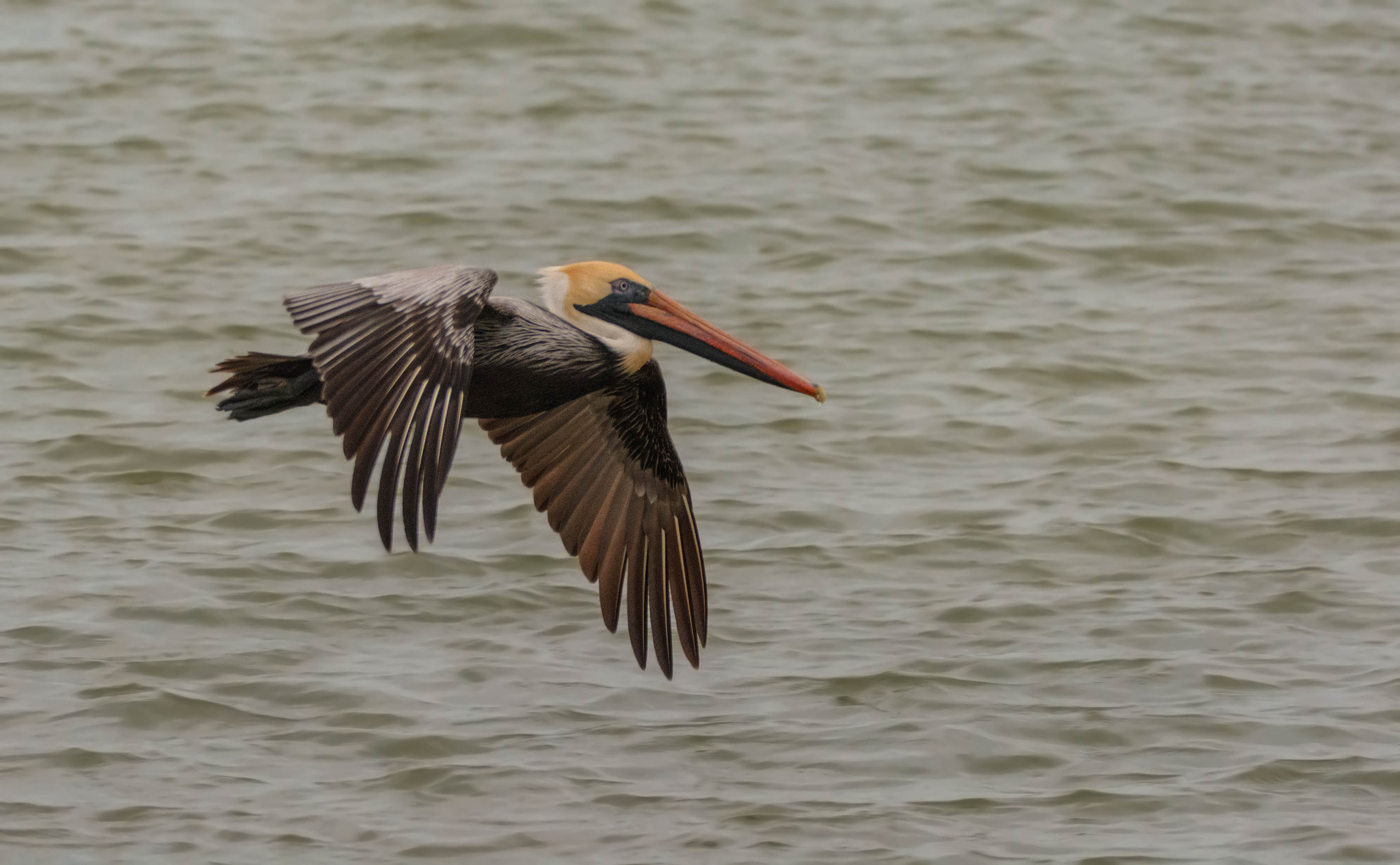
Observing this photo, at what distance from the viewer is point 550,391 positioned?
19.6 ft

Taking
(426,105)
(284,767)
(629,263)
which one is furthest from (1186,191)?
(284,767)

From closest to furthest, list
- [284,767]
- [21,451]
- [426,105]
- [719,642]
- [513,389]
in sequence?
1. [284,767]
2. [513,389]
3. [719,642]
4. [21,451]
5. [426,105]

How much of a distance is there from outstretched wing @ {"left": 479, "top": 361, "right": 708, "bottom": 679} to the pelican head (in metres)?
0.16

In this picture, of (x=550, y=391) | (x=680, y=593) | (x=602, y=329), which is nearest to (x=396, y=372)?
(x=550, y=391)

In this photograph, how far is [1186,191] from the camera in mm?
10984

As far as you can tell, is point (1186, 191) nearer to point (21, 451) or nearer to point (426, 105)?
point (426, 105)

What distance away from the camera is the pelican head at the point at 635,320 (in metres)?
6.11

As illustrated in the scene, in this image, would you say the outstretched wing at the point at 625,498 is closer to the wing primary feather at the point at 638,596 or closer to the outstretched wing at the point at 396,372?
the wing primary feather at the point at 638,596

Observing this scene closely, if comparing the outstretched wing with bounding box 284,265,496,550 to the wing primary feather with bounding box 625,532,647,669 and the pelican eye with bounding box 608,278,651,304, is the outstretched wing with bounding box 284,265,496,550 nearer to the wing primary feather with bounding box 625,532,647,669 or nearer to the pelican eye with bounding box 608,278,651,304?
the pelican eye with bounding box 608,278,651,304

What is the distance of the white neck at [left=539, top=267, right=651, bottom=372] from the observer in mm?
6125

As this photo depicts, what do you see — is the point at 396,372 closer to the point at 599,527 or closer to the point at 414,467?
the point at 414,467

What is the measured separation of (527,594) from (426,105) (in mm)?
5802

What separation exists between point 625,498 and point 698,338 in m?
0.55

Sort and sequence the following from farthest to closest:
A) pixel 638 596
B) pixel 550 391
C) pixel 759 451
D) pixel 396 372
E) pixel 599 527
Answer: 1. pixel 759 451
2. pixel 599 527
3. pixel 638 596
4. pixel 550 391
5. pixel 396 372
